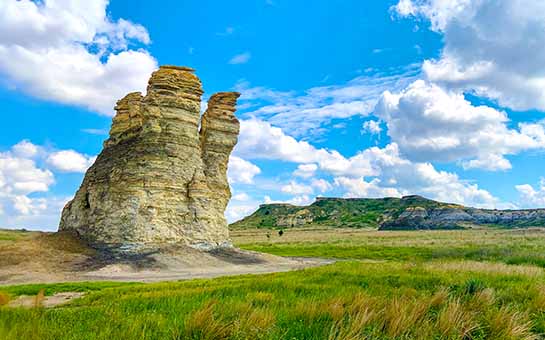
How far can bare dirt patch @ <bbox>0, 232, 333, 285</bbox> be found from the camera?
25703mm

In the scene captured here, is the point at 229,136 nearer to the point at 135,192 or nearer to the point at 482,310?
the point at 135,192

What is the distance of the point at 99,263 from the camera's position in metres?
29.1

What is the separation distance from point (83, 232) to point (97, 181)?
14.0 feet

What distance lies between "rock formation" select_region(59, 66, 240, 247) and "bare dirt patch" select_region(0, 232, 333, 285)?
5.23 ft

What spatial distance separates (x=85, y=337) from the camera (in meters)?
6.34

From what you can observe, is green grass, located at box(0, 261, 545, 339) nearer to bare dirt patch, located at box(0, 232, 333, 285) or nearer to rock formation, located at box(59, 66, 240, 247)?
bare dirt patch, located at box(0, 232, 333, 285)

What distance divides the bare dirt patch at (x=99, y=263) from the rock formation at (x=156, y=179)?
5.23 feet

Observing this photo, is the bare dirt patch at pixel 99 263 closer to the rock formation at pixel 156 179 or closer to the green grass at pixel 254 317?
the rock formation at pixel 156 179

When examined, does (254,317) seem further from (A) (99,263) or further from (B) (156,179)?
(B) (156,179)

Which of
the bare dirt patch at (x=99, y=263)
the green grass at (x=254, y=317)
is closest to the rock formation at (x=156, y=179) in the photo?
the bare dirt patch at (x=99, y=263)

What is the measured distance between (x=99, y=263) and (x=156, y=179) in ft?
25.9

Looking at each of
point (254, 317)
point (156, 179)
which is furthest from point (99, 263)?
point (254, 317)

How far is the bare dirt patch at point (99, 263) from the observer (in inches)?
1012

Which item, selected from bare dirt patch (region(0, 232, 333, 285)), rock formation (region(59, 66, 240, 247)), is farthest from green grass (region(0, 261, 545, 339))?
rock formation (region(59, 66, 240, 247))
